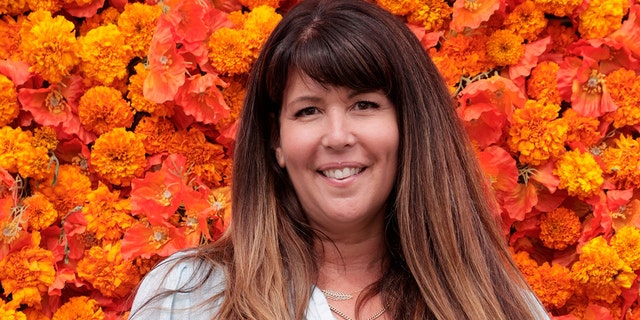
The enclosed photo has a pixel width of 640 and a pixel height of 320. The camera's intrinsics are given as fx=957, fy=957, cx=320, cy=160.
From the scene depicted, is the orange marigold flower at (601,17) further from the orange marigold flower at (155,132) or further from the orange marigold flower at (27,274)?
the orange marigold flower at (27,274)

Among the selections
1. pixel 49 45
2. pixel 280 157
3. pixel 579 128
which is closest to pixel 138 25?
pixel 49 45

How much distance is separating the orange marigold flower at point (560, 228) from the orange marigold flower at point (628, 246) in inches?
5.0

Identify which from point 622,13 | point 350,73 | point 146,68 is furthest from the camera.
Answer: point 622,13

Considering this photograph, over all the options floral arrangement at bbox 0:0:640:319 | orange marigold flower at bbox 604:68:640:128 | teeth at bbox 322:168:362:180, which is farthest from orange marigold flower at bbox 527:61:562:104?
teeth at bbox 322:168:362:180

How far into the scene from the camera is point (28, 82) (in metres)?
2.49

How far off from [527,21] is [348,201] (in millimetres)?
864

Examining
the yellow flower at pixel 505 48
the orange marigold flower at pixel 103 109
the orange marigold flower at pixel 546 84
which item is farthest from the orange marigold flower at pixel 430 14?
the orange marigold flower at pixel 103 109

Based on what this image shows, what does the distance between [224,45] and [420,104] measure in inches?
24.4

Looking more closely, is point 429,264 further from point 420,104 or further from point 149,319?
point 149,319

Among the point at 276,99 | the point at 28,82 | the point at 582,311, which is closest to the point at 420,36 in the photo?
the point at 276,99

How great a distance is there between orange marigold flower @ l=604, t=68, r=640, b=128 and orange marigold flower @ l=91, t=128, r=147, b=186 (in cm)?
129

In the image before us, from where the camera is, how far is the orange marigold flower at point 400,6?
8.48 ft

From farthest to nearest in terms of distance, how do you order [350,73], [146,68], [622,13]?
[622,13] → [146,68] → [350,73]

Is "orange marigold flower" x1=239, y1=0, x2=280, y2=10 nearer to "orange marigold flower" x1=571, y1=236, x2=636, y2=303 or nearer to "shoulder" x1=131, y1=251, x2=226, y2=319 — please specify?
"shoulder" x1=131, y1=251, x2=226, y2=319
